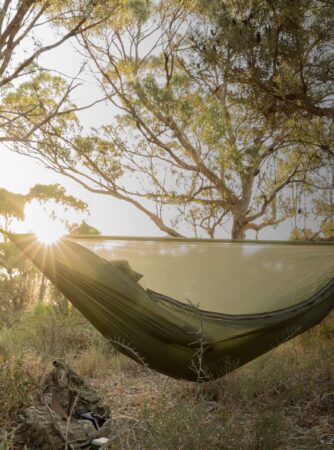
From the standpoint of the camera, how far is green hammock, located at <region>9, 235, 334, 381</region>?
2.30 m

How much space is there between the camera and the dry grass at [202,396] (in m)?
1.70

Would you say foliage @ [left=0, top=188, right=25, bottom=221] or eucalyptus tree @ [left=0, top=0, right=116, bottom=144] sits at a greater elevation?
eucalyptus tree @ [left=0, top=0, right=116, bottom=144]

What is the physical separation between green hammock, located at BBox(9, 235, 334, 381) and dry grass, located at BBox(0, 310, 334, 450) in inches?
7.4

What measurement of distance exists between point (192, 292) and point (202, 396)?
0.85m

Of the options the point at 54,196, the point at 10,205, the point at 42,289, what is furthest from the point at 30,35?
the point at 42,289

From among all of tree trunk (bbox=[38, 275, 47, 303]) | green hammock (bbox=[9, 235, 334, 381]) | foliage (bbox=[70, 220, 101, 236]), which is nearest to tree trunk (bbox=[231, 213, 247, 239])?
foliage (bbox=[70, 220, 101, 236])

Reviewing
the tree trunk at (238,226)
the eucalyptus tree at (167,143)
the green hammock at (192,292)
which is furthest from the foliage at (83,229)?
the green hammock at (192,292)

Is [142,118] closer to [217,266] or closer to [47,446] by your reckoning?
[217,266]

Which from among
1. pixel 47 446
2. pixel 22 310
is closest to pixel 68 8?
pixel 22 310

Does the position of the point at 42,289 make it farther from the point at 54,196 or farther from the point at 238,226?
the point at 238,226

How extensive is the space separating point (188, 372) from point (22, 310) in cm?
399

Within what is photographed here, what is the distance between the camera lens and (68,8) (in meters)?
5.38

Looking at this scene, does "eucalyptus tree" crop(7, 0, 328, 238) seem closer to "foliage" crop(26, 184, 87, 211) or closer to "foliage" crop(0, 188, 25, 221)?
"foliage" crop(26, 184, 87, 211)

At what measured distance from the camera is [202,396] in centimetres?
194
